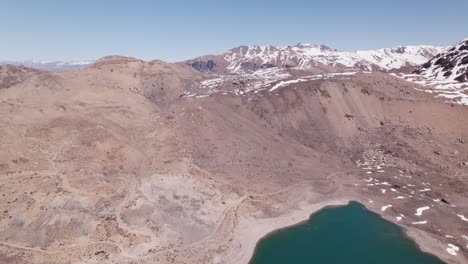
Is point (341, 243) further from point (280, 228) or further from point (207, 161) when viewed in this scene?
point (207, 161)

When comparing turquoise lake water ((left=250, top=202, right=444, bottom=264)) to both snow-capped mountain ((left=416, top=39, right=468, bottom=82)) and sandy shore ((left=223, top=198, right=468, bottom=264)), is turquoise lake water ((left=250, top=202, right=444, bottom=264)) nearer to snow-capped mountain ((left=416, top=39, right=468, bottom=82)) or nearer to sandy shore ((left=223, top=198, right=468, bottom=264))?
sandy shore ((left=223, top=198, right=468, bottom=264))

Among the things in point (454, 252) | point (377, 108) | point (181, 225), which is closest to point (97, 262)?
point (181, 225)

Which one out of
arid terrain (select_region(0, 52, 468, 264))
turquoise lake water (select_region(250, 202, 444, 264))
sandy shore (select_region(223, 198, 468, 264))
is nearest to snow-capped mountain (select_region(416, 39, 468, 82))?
arid terrain (select_region(0, 52, 468, 264))

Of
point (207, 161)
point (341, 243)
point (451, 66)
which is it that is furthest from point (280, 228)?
point (451, 66)

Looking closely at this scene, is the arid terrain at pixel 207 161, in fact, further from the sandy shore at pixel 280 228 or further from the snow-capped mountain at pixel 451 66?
the snow-capped mountain at pixel 451 66

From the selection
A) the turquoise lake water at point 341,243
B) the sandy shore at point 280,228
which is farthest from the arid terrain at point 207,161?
the turquoise lake water at point 341,243

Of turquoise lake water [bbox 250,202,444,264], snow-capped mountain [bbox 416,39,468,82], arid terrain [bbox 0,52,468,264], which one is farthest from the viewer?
snow-capped mountain [bbox 416,39,468,82]
